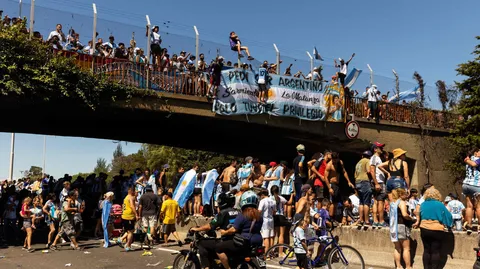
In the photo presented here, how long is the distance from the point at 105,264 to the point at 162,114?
744cm

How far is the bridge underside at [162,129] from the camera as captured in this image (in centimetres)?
1686

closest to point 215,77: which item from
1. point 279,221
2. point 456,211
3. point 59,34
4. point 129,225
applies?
point 59,34

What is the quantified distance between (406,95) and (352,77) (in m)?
3.82

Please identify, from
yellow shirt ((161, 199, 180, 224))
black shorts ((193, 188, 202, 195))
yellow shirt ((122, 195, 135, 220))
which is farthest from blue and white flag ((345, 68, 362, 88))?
yellow shirt ((122, 195, 135, 220))

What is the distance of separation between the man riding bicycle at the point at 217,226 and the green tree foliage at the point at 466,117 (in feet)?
55.7

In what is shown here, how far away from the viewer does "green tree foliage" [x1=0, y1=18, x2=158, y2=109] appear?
44.0 ft

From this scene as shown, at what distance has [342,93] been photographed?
1992 cm

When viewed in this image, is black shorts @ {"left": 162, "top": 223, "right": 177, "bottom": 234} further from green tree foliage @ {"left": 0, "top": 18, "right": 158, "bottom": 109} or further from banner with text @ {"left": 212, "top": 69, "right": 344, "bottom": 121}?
banner with text @ {"left": 212, "top": 69, "right": 344, "bottom": 121}

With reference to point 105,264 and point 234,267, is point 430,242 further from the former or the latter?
point 105,264

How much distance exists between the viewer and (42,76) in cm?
1383

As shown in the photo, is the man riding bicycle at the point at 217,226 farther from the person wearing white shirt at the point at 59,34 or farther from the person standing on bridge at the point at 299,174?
the person wearing white shirt at the point at 59,34

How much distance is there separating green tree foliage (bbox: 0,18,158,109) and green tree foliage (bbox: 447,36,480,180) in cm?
1580

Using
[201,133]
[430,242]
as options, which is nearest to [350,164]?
[201,133]

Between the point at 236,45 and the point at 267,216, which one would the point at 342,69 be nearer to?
the point at 236,45
